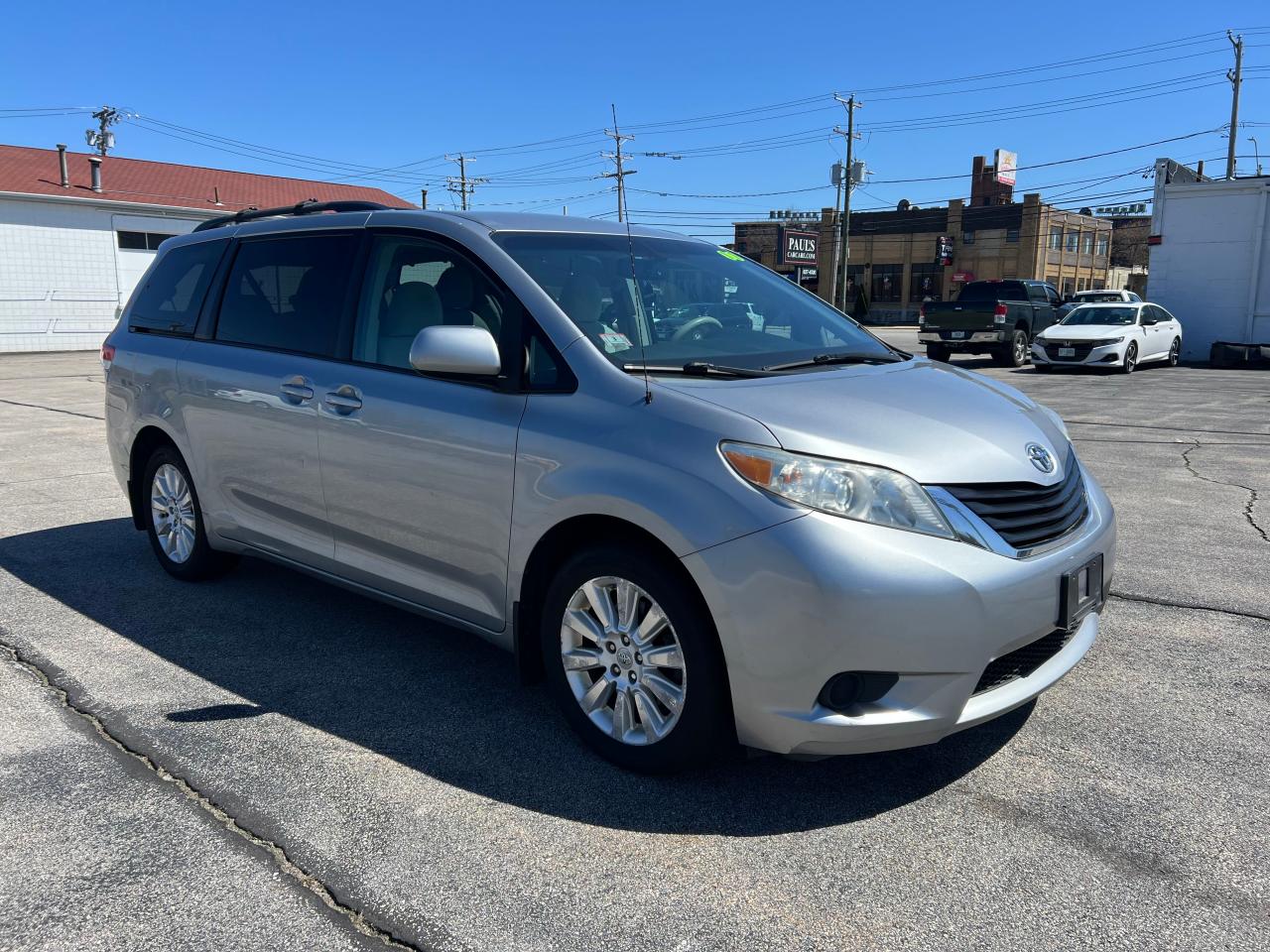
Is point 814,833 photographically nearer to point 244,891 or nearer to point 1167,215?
point 244,891

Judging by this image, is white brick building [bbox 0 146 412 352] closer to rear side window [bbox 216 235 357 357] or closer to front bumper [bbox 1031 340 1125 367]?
front bumper [bbox 1031 340 1125 367]

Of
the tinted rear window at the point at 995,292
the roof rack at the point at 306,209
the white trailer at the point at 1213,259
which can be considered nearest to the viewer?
the roof rack at the point at 306,209

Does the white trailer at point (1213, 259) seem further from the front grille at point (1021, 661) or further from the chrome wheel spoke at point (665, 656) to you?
the chrome wheel spoke at point (665, 656)

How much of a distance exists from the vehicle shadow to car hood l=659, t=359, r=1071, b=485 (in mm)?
1030

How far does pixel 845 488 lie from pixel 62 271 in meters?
35.8

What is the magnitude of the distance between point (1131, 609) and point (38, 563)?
5976 mm

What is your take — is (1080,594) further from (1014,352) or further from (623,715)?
(1014,352)

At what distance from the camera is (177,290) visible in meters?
5.50

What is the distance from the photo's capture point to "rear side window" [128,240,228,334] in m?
5.29

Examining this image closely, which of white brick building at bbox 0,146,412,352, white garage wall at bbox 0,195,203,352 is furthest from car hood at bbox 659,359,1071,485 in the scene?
white brick building at bbox 0,146,412,352

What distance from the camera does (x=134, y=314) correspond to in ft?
18.9


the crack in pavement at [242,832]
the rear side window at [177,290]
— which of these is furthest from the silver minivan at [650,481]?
the crack in pavement at [242,832]

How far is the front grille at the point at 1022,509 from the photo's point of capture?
3051 millimetres

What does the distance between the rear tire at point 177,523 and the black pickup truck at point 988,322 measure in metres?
19.6
